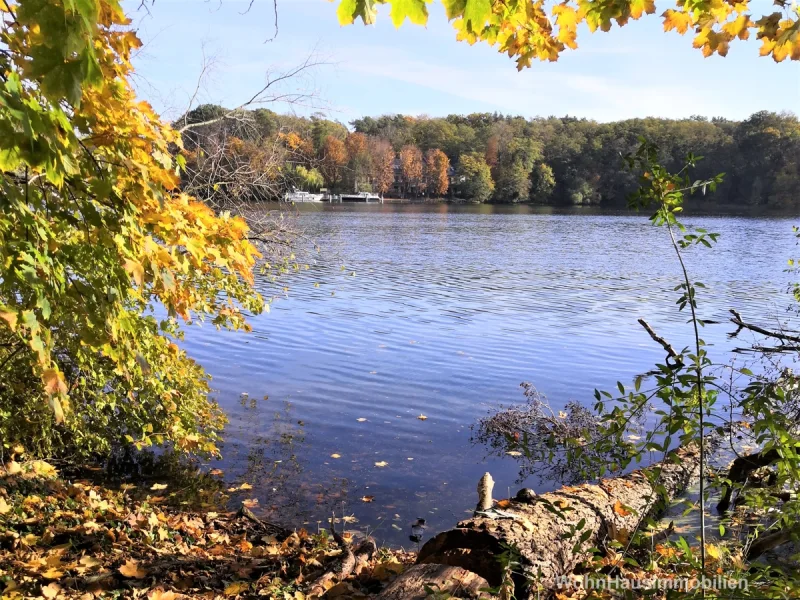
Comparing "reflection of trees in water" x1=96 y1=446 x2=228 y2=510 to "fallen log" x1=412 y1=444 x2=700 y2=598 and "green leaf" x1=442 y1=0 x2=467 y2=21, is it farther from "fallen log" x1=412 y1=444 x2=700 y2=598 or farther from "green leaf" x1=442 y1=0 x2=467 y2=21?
"green leaf" x1=442 y1=0 x2=467 y2=21

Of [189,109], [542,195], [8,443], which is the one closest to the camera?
[8,443]

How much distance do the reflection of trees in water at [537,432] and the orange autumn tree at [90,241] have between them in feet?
13.9

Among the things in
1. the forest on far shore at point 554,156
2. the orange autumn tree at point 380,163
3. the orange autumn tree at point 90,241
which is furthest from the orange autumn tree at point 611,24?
the orange autumn tree at point 380,163

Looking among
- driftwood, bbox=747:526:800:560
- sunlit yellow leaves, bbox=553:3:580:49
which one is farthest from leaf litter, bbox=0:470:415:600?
sunlit yellow leaves, bbox=553:3:580:49

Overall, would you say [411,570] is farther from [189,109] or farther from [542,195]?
[542,195]

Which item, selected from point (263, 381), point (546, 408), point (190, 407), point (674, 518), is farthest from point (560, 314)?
point (190, 407)

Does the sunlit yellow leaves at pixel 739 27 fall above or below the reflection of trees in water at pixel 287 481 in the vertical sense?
above

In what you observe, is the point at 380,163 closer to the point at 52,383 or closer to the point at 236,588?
the point at 236,588

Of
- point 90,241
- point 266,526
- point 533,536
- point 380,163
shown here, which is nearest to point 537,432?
point 266,526

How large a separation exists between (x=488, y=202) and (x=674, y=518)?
4403 inches

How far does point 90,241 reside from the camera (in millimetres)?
3594

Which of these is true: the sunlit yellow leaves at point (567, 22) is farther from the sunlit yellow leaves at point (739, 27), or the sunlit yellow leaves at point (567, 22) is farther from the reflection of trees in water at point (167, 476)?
the reflection of trees in water at point (167, 476)

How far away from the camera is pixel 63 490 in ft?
21.2

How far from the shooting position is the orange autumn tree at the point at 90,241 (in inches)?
89.3
